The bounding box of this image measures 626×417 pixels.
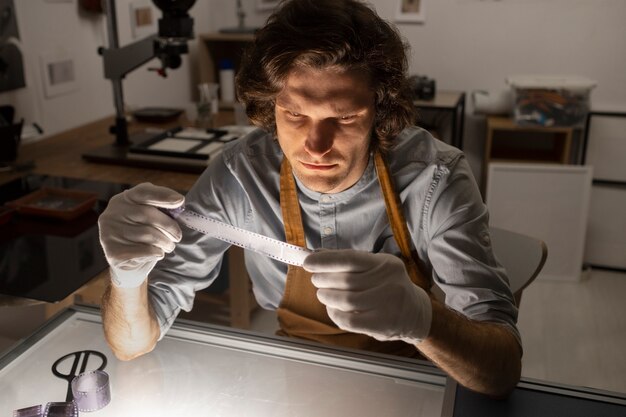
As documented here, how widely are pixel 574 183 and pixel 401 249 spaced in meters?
2.10

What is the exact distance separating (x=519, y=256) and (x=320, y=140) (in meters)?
0.60

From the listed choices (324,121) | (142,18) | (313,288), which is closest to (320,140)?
(324,121)

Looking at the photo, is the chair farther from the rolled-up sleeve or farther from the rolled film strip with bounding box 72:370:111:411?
the rolled film strip with bounding box 72:370:111:411

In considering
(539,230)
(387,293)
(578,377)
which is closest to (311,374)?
(387,293)

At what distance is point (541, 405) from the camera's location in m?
0.88

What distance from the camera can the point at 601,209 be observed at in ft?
10.7

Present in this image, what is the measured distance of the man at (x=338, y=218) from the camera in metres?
0.92

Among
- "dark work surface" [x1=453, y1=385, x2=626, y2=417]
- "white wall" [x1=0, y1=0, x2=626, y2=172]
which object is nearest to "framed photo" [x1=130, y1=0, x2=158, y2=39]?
"white wall" [x1=0, y1=0, x2=626, y2=172]

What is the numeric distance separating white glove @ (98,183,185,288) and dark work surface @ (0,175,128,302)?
34 cm

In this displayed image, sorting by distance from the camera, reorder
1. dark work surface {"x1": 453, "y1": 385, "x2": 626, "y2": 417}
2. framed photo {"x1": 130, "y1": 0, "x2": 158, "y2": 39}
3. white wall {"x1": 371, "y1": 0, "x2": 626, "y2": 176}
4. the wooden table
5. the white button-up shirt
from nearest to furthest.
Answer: dark work surface {"x1": 453, "y1": 385, "x2": 626, "y2": 417}
the white button-up shirt
the wooden table
framed photo {"x1": 130, "y1": 0, "x2": 158, "y2": 39}
white wall {"x1": 371, "y1": 0, "x2": 626, "y2": 176}

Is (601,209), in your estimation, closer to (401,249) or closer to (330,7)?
(401,249)

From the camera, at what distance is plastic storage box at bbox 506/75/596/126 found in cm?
301

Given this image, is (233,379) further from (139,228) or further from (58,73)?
(58,73)

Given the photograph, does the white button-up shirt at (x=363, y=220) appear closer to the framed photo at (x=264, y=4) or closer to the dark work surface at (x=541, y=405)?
the dark work surface at (x=541, y=405)
